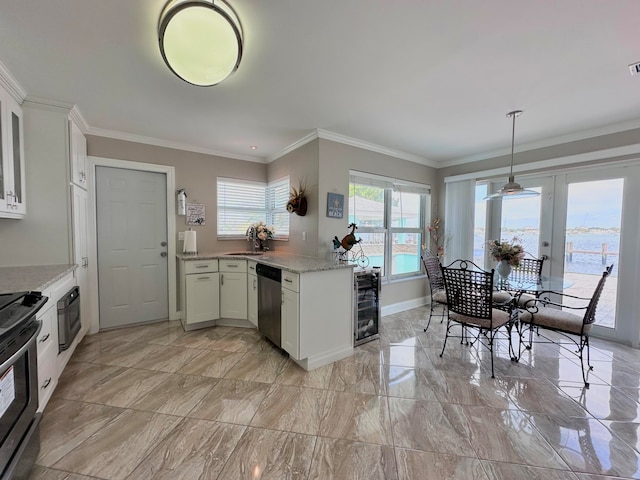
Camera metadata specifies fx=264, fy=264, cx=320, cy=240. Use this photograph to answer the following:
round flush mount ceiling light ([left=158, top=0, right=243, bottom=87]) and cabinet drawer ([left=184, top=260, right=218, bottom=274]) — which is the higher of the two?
round flush mount ceiling light ([left=158, top=0, right=243, bottom=87])

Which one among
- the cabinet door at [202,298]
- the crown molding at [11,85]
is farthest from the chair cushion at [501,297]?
the crown molding at [11,85]

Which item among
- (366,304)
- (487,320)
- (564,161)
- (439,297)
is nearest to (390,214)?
(439,297)

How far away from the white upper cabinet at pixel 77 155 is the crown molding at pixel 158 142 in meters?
0.19

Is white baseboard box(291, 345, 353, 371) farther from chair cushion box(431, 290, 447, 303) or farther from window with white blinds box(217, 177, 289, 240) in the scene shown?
window with white blinds box(217, 177, 289, 240)

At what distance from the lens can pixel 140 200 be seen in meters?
3.47

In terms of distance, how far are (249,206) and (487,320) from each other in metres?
3.52

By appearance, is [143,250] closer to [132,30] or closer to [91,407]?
[91,407]

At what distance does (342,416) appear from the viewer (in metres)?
1.84

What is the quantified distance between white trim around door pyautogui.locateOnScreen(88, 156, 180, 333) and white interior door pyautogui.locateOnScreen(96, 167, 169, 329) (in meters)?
0.05

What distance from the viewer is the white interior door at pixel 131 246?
3.27 metres

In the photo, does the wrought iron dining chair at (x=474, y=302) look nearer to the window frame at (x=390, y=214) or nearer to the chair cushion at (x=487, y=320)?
the chair cushion at (x=487, y=320)

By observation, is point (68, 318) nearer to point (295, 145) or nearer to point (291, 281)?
point (291, 281)

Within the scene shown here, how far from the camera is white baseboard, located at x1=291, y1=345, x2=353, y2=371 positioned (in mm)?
2445

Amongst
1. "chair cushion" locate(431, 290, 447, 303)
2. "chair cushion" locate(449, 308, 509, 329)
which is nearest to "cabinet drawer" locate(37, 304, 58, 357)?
"chair cushion" locate(449, 308, 509, 329)
